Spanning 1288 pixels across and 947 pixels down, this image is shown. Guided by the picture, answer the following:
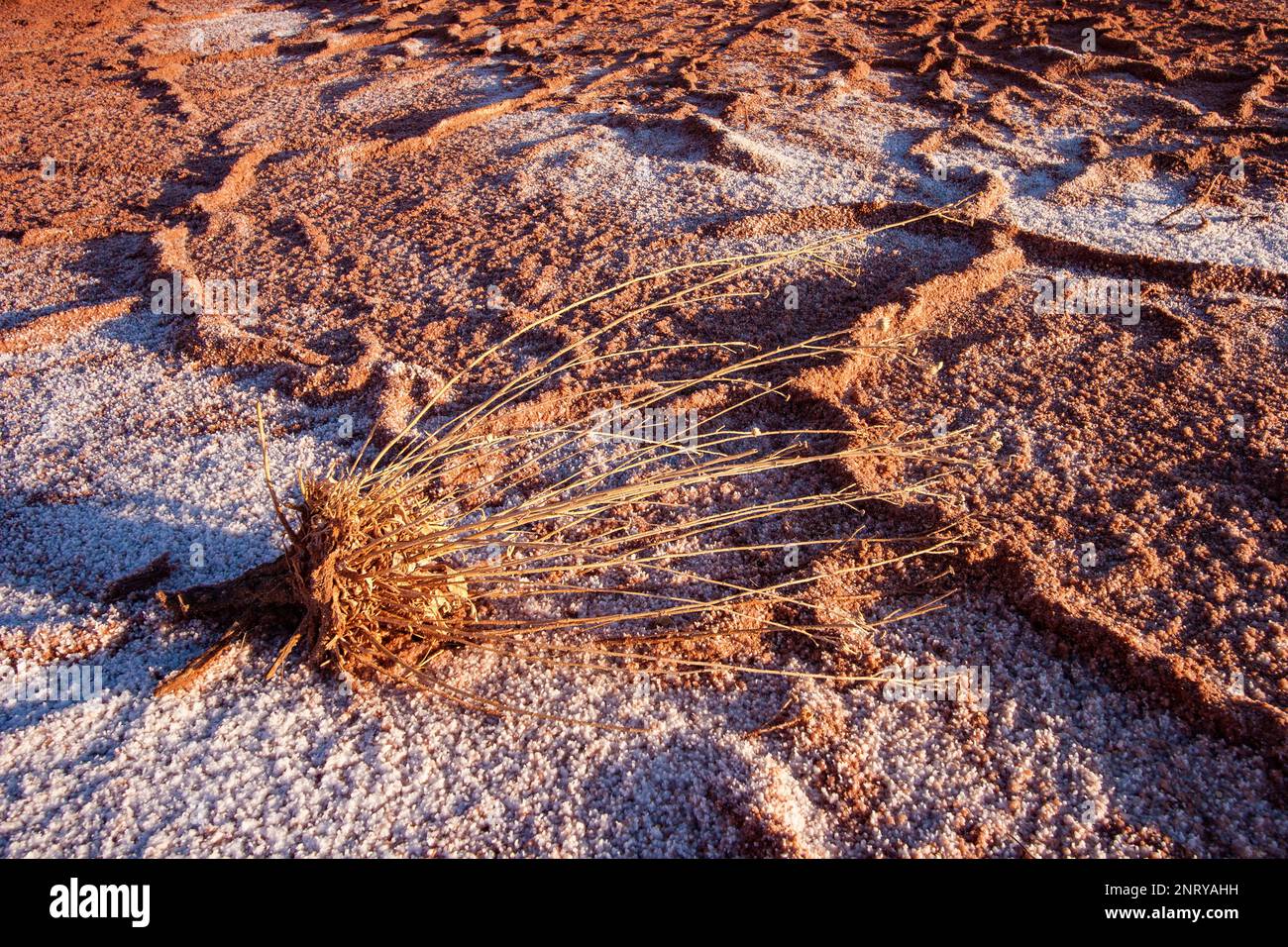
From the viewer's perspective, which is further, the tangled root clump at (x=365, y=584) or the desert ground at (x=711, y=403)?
the tangled root clump at (x=365, y=584)

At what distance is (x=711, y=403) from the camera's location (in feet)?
7.43

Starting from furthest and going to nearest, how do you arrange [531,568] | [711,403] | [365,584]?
[711,403] < [531,568] < [365,584]

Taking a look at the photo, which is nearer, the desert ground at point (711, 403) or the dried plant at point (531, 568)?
the desert ground at point (711, 403)

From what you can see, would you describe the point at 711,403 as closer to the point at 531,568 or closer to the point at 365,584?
the point at 531,568

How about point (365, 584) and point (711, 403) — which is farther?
point (711, 403)

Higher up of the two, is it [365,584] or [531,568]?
[365,584]

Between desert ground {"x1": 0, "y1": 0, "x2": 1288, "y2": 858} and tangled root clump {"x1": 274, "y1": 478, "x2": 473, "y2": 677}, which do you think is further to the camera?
tangled root clump {"x1": 274, "y1": 478, "x2": 473, "y2": 677}

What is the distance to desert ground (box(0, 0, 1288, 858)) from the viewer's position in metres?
1.32

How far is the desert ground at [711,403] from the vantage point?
1.32m

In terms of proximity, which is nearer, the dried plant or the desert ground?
the desert ground

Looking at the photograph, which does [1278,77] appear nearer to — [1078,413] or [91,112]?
[1078,413]

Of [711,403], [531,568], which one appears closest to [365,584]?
[531,568]

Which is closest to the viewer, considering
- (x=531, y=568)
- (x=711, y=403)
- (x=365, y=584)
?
(x=365, y=584)
